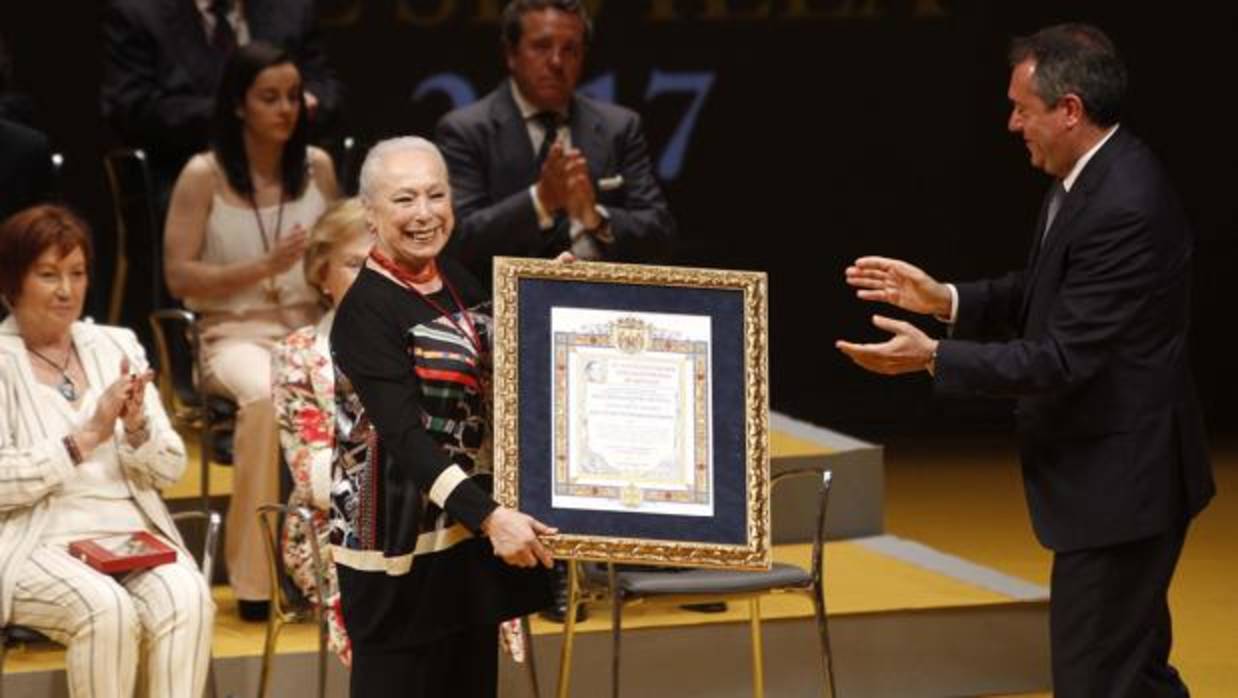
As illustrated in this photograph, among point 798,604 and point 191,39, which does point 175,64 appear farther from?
point 798,604

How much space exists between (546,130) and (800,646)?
4.92 feet

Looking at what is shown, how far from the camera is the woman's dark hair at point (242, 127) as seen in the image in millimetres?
7074

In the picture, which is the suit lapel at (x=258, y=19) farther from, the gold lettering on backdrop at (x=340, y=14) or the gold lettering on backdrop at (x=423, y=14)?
the gold lettering on backdrop at (x=423, y=14)

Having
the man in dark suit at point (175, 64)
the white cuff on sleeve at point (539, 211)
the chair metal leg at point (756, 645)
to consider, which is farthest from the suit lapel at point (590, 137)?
the chair metal leg at point (756, 645)

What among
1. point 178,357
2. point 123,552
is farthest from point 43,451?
point 178,357

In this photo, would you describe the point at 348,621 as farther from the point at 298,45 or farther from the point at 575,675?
the point at 298,45

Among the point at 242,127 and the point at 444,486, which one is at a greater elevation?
the point at 242,127

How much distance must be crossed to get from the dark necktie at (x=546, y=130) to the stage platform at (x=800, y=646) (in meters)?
1.15

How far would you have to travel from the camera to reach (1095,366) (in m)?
5.08

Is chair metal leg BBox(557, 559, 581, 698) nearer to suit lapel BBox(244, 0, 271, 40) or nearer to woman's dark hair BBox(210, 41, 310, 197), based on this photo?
woman's dark hair BBox(210, 41, 310, 197)

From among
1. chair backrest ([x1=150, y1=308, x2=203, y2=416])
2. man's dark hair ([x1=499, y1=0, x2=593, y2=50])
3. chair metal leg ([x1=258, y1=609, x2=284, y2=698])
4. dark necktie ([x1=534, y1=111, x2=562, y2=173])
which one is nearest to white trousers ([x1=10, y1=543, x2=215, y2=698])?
chair metal leg ([x1=258, y1=609, x2=284, y2=698])

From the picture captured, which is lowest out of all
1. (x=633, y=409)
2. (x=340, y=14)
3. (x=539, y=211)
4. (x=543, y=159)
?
(x=633, y=409)

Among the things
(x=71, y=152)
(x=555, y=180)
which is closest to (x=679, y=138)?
(x=71, y=152)

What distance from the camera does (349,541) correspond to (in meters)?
4.67
